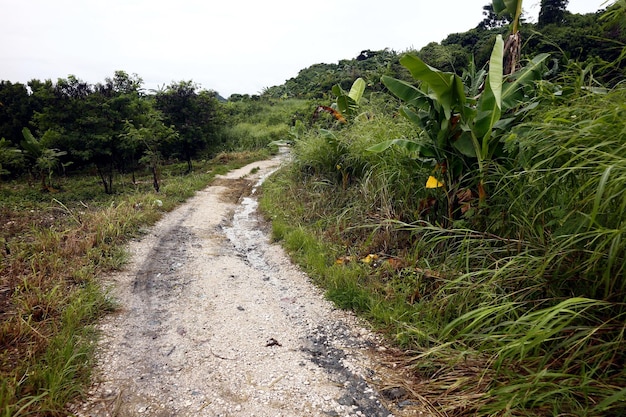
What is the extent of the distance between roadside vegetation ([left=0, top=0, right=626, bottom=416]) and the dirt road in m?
0.28

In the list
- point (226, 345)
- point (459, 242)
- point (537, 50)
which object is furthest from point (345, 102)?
point (226, 345)

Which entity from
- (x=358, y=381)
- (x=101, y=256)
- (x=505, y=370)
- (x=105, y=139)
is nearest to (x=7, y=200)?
(x=105, y=139)

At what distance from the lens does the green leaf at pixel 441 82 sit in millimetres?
3417

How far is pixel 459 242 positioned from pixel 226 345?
2.78 m

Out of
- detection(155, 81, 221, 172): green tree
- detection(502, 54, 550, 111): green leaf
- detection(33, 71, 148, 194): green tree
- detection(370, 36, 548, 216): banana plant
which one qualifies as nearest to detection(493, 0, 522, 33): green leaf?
detection(370, 36, 548, 216): banana plant

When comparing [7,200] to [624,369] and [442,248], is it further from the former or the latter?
[624,369]

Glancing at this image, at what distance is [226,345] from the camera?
3350mm

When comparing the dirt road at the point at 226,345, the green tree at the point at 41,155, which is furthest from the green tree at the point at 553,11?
the green tree at the point at 41,155

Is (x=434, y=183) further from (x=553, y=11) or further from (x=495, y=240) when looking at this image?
(x=553, y=11)

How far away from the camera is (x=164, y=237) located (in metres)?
6.69

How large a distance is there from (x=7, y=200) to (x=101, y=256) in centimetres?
801

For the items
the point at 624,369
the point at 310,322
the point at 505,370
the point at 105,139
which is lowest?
the point at 310,322

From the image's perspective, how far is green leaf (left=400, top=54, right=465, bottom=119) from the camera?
342cm

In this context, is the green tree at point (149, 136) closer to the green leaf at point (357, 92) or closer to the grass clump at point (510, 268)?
the green leaf at point (357, 92)
